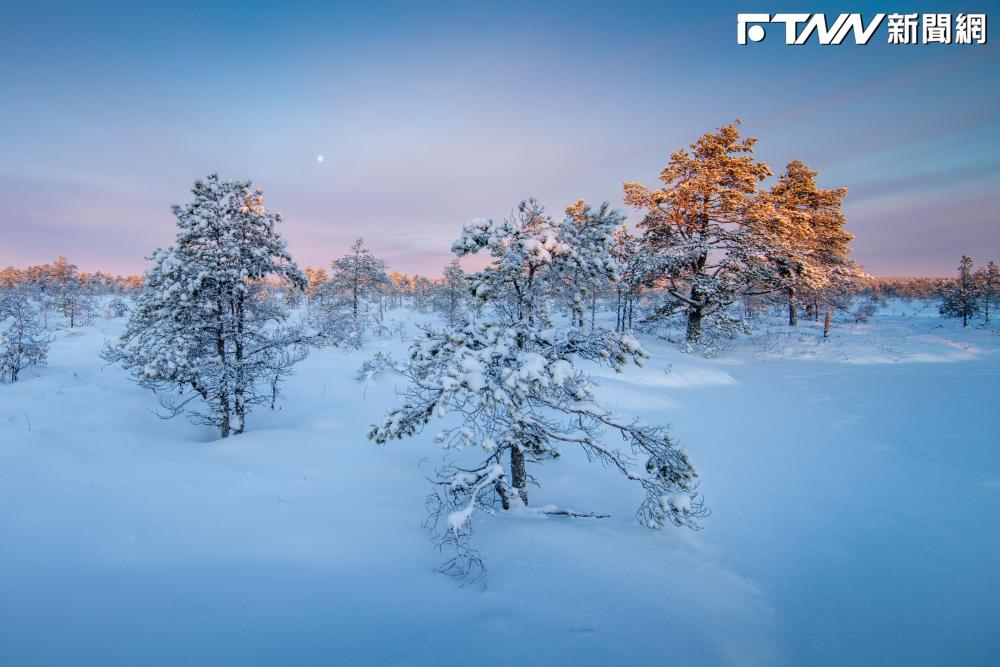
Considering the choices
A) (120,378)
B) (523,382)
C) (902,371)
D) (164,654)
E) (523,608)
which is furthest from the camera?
(902,371)

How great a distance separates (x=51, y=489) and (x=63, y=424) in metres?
3.55

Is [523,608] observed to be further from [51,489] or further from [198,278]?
[198,278]

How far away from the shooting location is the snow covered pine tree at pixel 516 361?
4.32 m

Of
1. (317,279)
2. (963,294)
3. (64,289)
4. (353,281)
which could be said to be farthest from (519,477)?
(317,279)

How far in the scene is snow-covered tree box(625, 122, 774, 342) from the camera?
17359 millimetres

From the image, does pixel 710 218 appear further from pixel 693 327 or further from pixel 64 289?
pixel 64 289

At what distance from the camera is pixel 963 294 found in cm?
3488

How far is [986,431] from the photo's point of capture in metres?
8.98

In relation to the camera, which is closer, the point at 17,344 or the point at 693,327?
the point at 17,344

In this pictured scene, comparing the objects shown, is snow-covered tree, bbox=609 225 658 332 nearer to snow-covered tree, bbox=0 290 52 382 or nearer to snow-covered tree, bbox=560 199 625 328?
snow-covered tree, bbox=560 199 625 328

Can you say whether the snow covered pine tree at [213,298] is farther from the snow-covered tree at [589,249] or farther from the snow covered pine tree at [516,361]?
the snow-covered tree at [589,249]

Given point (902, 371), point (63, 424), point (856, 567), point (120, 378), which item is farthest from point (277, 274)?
point (902, 371)

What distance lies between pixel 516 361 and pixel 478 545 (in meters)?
2.64

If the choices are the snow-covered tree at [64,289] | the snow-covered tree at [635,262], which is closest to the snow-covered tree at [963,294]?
the snow-covered tree at [635,262]
